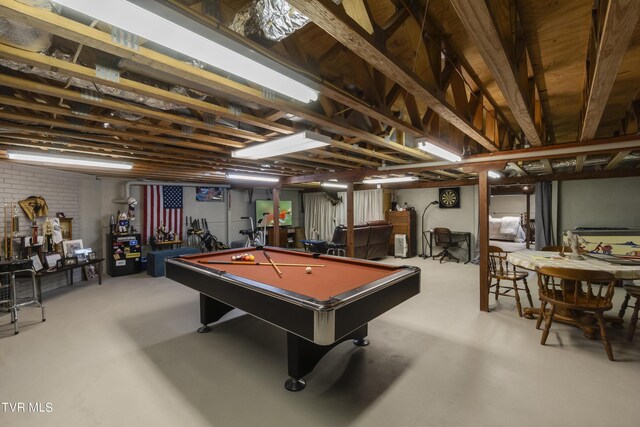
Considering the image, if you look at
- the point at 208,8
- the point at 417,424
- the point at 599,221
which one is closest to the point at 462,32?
the point at 208,8

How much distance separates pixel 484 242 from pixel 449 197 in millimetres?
4956

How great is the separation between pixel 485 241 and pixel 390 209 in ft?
18.3

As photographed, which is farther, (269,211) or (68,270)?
(269,211)

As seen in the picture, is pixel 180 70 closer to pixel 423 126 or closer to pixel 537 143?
pixel 423 126

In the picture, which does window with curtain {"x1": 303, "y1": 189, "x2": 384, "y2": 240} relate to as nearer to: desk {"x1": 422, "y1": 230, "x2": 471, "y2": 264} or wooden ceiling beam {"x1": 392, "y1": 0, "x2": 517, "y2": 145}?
desk {"x1": 422, "y1": 230, "x2": 471, "y2": 264}

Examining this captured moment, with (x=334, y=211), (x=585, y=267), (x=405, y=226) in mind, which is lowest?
(x=585, y=267)

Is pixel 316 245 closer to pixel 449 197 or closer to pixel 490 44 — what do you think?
pixel 449 197

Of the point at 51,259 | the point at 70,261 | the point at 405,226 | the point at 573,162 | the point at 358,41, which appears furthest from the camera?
the point at 405,226

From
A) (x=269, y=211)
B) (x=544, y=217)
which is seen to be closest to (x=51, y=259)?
(x=269, y=211)

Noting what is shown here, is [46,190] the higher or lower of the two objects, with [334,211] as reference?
higher

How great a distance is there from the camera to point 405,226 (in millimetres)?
8758

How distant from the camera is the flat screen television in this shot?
10.4m

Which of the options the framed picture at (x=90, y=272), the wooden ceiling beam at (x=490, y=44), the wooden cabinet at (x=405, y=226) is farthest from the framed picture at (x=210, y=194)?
the wooden ceiling beam at (x=490, y=44)

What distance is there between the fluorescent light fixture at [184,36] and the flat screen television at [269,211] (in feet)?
29.7
